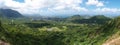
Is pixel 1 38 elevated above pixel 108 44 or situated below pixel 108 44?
above

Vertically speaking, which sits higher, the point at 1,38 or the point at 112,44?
the point at 1,38

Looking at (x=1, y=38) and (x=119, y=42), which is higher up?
(x=1, y=38)

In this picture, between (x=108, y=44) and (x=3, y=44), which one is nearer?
(x=3, y=44)

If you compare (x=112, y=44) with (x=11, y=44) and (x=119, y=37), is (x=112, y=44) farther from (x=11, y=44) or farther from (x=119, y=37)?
(x=11, y=44)

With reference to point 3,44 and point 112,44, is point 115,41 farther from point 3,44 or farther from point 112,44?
point 3,44

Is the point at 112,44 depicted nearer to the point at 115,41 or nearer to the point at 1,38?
the point at 115,41

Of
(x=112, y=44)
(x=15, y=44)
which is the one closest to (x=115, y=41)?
(x=112, y=44)

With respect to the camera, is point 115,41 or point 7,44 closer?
point 7,44
